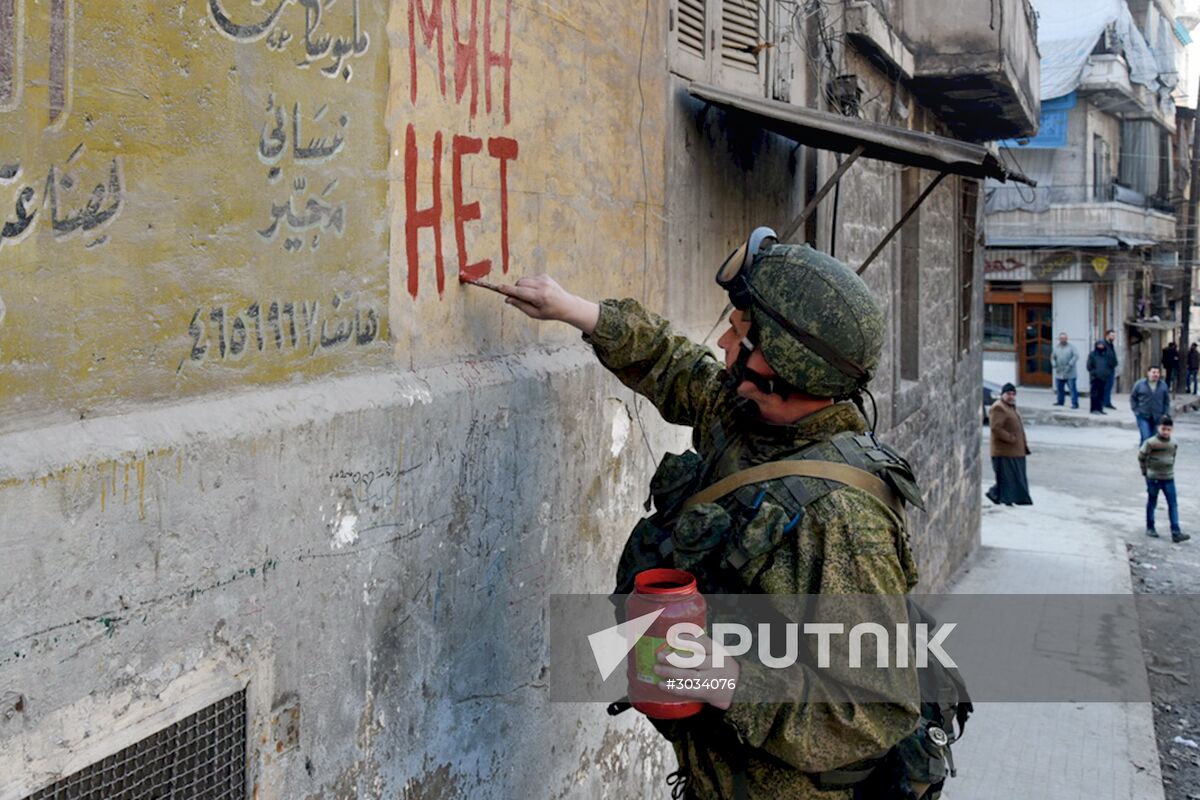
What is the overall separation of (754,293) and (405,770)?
134 cm

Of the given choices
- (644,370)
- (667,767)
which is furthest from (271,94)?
(667,767)

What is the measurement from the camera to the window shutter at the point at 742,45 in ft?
14.8

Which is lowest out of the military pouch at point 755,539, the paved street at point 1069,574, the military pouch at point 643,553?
the paved street at point 1069,574

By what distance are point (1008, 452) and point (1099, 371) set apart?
35.9ft

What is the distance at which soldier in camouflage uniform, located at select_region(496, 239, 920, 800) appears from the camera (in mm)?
2189

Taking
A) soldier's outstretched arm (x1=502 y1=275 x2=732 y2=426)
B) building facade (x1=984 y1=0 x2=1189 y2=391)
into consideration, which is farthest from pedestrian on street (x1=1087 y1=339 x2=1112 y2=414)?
soldier's outstretched arm (x1=502 y1=275 x2=732 y2=426)

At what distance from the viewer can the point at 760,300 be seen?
2.46 meters

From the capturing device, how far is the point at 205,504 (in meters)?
1.90

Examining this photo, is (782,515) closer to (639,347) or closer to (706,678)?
(706,678)

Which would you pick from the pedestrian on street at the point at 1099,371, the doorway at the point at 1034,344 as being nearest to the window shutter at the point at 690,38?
the pedestrian on street at the point at 1099,371

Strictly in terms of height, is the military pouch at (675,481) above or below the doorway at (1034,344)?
below

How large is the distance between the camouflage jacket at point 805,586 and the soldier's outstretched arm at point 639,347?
0.55ft

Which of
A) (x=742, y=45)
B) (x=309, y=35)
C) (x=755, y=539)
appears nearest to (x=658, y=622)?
(x=755, y=539)

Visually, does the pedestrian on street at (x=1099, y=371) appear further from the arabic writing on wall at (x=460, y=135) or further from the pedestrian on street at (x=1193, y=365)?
the arabic writing on wall at (x=460, y=135)
